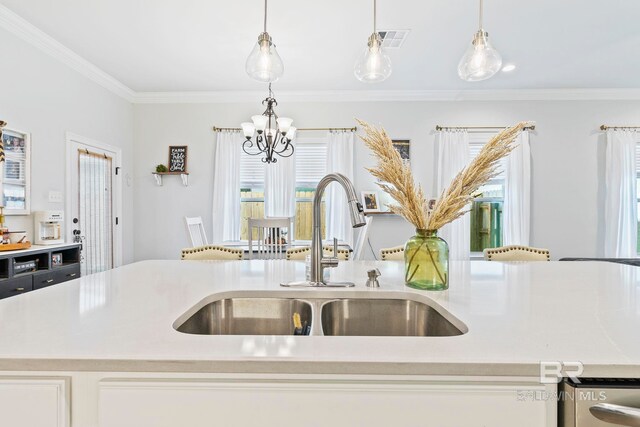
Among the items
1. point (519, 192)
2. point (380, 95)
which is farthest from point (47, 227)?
point (519, 192)

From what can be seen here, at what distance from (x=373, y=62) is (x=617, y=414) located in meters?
1.68

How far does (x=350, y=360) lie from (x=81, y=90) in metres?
4.36

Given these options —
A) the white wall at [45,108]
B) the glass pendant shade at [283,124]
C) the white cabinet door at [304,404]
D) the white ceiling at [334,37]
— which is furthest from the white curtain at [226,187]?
the white cabinet door at [304,404]

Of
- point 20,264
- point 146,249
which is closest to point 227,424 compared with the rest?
point 20,264

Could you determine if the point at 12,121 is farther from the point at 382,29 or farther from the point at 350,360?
the point at 350,360

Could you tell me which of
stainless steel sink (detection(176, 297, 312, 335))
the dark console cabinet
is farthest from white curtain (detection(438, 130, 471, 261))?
the dark console cabinet

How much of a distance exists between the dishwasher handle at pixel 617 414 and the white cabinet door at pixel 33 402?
884 millimetres

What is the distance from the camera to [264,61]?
1619 mm

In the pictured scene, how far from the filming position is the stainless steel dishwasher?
0.52 m

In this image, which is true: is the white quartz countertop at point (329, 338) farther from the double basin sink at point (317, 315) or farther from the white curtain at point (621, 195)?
the white curtain at point (621, 195)

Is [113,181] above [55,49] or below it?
below

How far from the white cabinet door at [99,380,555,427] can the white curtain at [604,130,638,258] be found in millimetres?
5116

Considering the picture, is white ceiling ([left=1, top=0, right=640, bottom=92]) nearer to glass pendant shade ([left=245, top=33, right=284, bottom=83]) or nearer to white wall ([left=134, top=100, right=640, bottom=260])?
white wall ([left=134, top=100, right=640, bottom=260])

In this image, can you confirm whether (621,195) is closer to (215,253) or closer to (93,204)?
(215,253)
